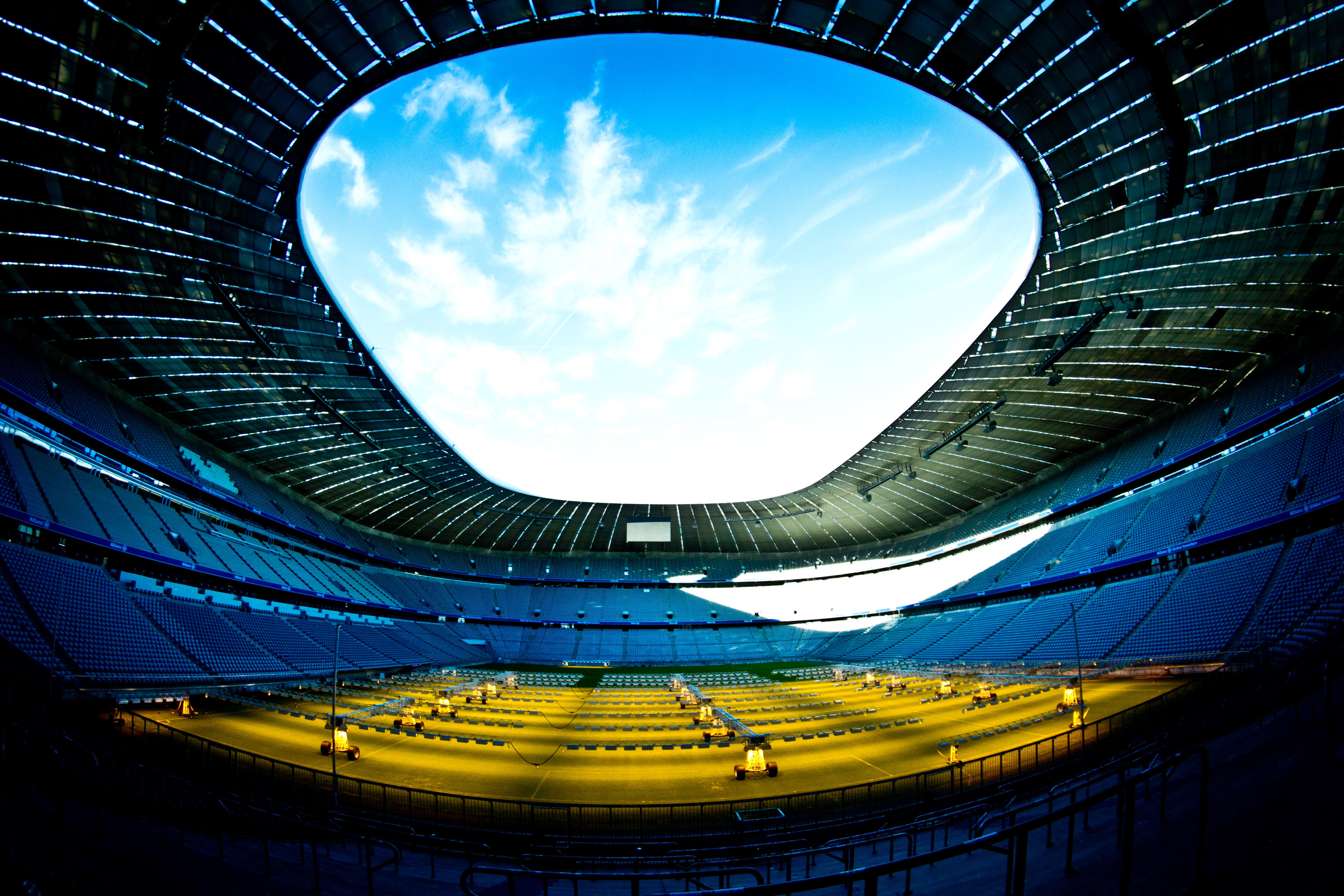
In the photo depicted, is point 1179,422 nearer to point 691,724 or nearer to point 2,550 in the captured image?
point 691,724

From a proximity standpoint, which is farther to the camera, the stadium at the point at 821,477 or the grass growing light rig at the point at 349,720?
the grass growing light rig at the point at 349,720

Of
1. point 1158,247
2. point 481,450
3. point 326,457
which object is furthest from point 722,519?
point 1158,247

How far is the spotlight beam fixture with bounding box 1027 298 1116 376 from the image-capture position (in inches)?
1017

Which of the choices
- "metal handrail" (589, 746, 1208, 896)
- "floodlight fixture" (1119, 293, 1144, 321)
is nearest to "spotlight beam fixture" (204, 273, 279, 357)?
"metal handrail" (589, 746, 1208, 896)

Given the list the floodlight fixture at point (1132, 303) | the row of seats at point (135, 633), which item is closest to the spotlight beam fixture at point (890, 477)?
the floodlight fixture at point (1132, 303)

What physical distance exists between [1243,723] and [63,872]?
17.6m

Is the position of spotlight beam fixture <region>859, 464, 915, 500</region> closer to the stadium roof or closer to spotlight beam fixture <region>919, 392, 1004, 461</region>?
spotlight beam fixture <region>919, 392, 1004, 461</region>

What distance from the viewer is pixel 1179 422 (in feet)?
126

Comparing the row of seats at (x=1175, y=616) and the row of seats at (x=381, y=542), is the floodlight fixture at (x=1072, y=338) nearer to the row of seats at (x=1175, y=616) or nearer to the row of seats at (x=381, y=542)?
the row of seats at (x=381, y=542)

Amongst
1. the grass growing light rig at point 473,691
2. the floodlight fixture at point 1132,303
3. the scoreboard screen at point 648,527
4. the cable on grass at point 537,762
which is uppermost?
the floodlight fixture at point 1132,303

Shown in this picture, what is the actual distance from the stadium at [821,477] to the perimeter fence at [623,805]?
132 millimetres

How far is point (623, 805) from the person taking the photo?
41.6 ft

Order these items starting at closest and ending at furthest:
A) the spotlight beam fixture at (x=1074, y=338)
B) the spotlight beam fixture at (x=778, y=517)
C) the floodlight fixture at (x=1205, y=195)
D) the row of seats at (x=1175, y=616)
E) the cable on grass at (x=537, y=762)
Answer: the cable on grass at (x=537, y=762), the floodlight fixture at (x=1205, y=195), the row of seats at (x=1175, y=616), the spotlight beam fixture at (x=1074, y=338), the spotlight beam fixture at (x=778, y=517)

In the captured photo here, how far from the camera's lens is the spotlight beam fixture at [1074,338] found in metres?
25.8
